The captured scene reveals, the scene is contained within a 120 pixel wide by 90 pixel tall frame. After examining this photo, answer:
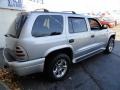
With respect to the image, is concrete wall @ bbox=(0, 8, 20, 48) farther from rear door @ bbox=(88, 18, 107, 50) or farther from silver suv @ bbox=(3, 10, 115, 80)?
silver suv @ bbox=(3, 10, 115, 80)

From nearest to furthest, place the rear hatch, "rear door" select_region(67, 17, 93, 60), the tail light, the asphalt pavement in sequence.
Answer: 1. the tail light
2. the rear hatch
3. the asphalt pavement
4. "rear door" select_region(67, 17, 93, 60)

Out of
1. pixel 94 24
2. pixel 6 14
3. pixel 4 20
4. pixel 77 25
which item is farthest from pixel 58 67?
pixel 6 14

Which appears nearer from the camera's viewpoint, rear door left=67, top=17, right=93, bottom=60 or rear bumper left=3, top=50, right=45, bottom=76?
rear bumper left=3, top=50, right=45, bottom=76

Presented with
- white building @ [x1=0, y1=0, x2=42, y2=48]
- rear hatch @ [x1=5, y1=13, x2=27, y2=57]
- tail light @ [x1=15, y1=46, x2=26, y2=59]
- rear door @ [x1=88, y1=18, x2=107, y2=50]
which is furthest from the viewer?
white building @ [x1=0, y1=0, x2=42, y2=48]

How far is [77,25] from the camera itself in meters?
5.75

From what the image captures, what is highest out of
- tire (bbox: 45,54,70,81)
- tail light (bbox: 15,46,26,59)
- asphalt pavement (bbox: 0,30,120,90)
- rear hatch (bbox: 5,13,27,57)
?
rear hatch (bbox: 5,13,27,57)

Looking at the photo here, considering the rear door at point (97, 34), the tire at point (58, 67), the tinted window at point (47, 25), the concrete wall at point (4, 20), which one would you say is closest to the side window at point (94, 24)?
the rear door at point (97, 34)

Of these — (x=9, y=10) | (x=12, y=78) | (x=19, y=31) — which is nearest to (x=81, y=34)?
(x=19, y=31)

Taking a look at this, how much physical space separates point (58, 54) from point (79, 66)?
5.74 feet

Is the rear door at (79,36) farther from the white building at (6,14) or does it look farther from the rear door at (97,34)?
the white building at (6,14)

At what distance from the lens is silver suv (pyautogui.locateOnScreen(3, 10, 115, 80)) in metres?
4.31

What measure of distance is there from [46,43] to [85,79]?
1674mm

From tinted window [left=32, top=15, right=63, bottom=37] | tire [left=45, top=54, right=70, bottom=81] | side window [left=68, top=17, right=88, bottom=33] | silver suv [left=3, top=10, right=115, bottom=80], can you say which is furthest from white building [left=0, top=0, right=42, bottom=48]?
tire [left=45, top=54, right=70, bottom=81]

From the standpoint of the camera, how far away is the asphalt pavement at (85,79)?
484cm
